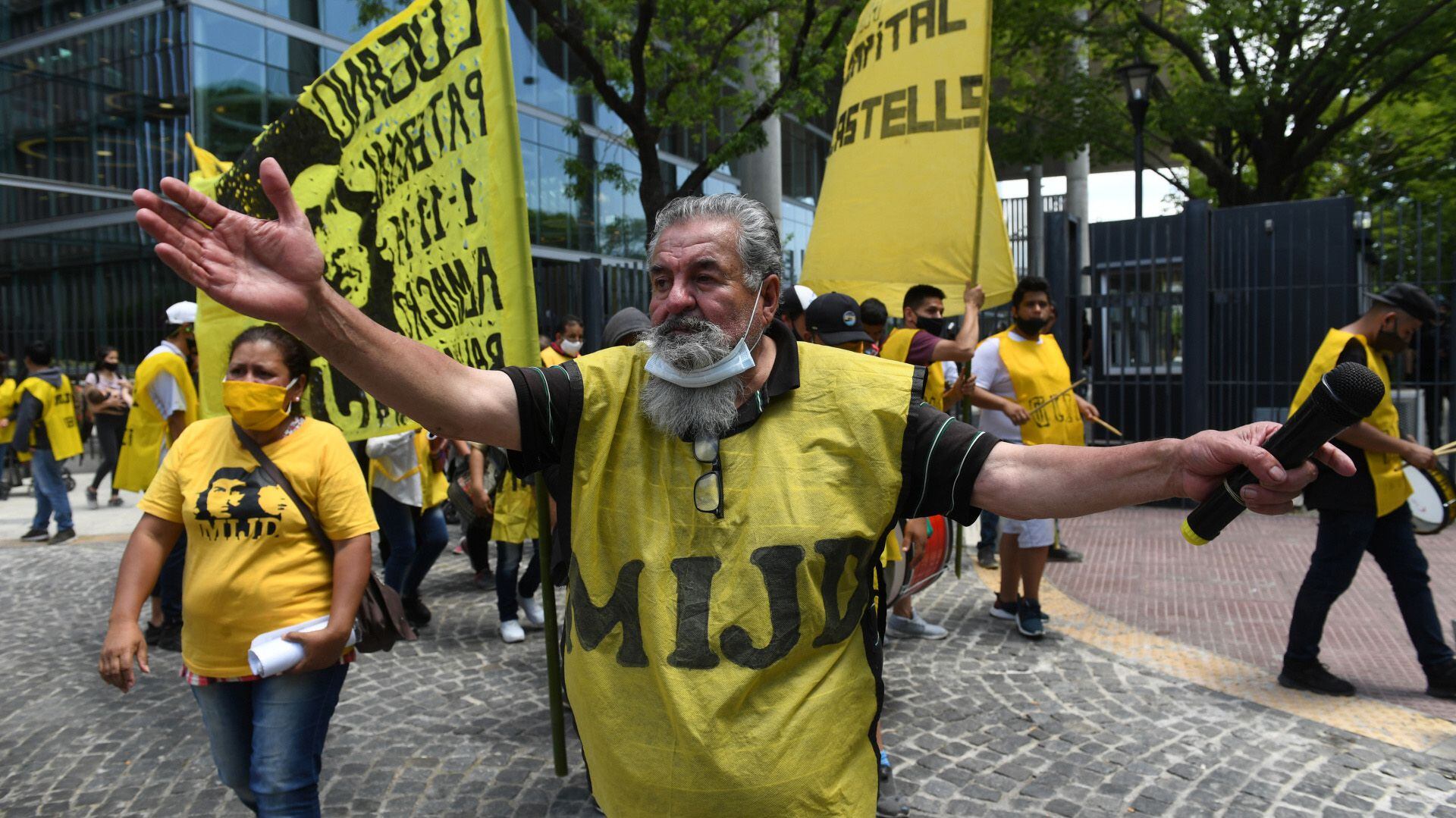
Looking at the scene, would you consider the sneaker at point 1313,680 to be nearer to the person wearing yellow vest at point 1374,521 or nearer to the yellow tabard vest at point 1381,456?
the person wearing yellow vest at point 1374,521

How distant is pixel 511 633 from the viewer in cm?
614

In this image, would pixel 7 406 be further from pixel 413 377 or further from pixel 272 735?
pixel 413 377

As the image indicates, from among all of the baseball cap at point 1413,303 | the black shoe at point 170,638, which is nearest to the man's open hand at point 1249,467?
the baseball cap at point 1413,303

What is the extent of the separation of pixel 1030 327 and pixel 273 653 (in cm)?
466

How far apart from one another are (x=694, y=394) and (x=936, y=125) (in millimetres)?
3880

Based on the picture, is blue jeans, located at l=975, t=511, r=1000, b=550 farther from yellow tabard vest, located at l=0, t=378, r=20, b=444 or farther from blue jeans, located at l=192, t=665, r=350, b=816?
yellow tabard vest, located at l=0, t=378, r=20, b=444

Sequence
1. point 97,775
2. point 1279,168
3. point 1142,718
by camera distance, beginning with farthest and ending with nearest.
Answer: point 1279,168
point 1142,718
point 97,775

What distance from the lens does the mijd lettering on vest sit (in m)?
1.95

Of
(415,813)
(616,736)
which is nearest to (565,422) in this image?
(616,736)

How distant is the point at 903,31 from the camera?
18.8 feet

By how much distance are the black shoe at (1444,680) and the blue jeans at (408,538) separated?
520cm

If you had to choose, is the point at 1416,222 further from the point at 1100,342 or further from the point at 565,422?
the point at 565,422

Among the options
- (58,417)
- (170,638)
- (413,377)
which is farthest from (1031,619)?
(58,417)

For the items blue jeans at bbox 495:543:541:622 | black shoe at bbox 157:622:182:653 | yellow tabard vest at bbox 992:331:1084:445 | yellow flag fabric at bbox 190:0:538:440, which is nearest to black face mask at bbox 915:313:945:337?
yellow tabard vest at bbox 992:331:1084:445
